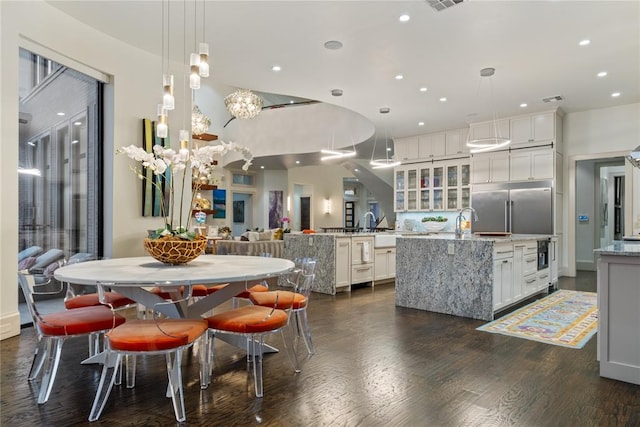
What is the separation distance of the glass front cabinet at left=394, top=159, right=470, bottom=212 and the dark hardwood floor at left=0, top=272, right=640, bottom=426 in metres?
5.19

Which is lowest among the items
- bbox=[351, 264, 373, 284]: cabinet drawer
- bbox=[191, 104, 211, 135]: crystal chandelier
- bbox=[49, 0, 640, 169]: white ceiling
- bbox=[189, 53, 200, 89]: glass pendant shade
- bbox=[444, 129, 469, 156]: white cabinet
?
bbox=[351, 264, 373, 284]: cabinet drawer

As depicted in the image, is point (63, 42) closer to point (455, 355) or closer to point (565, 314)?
point (455, 355)

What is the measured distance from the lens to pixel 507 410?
7.20 feet

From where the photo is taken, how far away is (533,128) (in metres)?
7.23

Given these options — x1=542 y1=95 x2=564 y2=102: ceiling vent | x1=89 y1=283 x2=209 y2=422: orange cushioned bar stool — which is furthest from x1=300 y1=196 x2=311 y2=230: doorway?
x1=89 y1=283 x2=209 y2=422: orange cushioned bar stool

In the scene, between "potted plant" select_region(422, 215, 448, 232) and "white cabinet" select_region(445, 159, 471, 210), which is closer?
"white cabinet" select_region(445, 159, 471, 210)

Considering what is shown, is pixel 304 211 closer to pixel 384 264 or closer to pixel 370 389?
pixel 384 264

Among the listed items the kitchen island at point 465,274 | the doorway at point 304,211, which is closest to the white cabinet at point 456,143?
the kitchen island at point 465,274

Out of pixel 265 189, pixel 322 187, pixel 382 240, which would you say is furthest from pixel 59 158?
pixel 322 187

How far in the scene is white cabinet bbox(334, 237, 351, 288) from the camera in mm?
5703

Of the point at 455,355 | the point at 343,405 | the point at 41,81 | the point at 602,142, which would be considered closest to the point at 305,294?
the point at 343,405

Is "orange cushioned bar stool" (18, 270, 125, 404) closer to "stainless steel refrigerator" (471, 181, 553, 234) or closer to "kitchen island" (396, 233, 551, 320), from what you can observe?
"kitchen island" (396, 233, 551, 320)

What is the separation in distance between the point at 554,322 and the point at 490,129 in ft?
15.4

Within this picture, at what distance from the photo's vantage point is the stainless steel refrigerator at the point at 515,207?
7.10 metres
